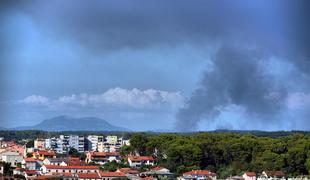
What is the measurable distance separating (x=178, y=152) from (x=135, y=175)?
3889mm

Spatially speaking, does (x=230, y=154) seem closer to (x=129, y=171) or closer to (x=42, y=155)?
(x=129, y=171)

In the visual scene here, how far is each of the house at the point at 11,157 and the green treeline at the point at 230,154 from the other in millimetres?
6310

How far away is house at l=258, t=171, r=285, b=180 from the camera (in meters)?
26.0

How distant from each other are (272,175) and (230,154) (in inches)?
176

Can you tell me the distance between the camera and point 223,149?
1216 inches

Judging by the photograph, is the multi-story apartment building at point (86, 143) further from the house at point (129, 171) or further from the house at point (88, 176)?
the house at point (88, 176)

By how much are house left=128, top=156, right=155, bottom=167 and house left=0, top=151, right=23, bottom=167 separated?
550 centimetres

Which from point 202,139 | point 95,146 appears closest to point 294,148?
point 202,139

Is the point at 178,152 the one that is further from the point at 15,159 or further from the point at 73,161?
the point at 15,159

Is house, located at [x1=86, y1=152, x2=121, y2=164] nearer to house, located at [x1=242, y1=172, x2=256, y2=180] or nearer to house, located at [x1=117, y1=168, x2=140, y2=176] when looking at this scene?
house, located at [x1=117, y1=168, x2=140, y2=176]

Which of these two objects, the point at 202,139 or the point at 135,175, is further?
the point at 202,139

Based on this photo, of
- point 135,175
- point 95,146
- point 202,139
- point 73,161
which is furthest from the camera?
point 95,146

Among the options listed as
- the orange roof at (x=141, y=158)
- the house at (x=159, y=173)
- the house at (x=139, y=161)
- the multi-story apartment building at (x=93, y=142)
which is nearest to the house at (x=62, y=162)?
the house at (x=139, y=161)

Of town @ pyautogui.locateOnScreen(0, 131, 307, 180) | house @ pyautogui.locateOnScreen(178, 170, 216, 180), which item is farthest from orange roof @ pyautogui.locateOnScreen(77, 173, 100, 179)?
house @ pyautogui.locateOnScreen(178, 170, 216, 180)
